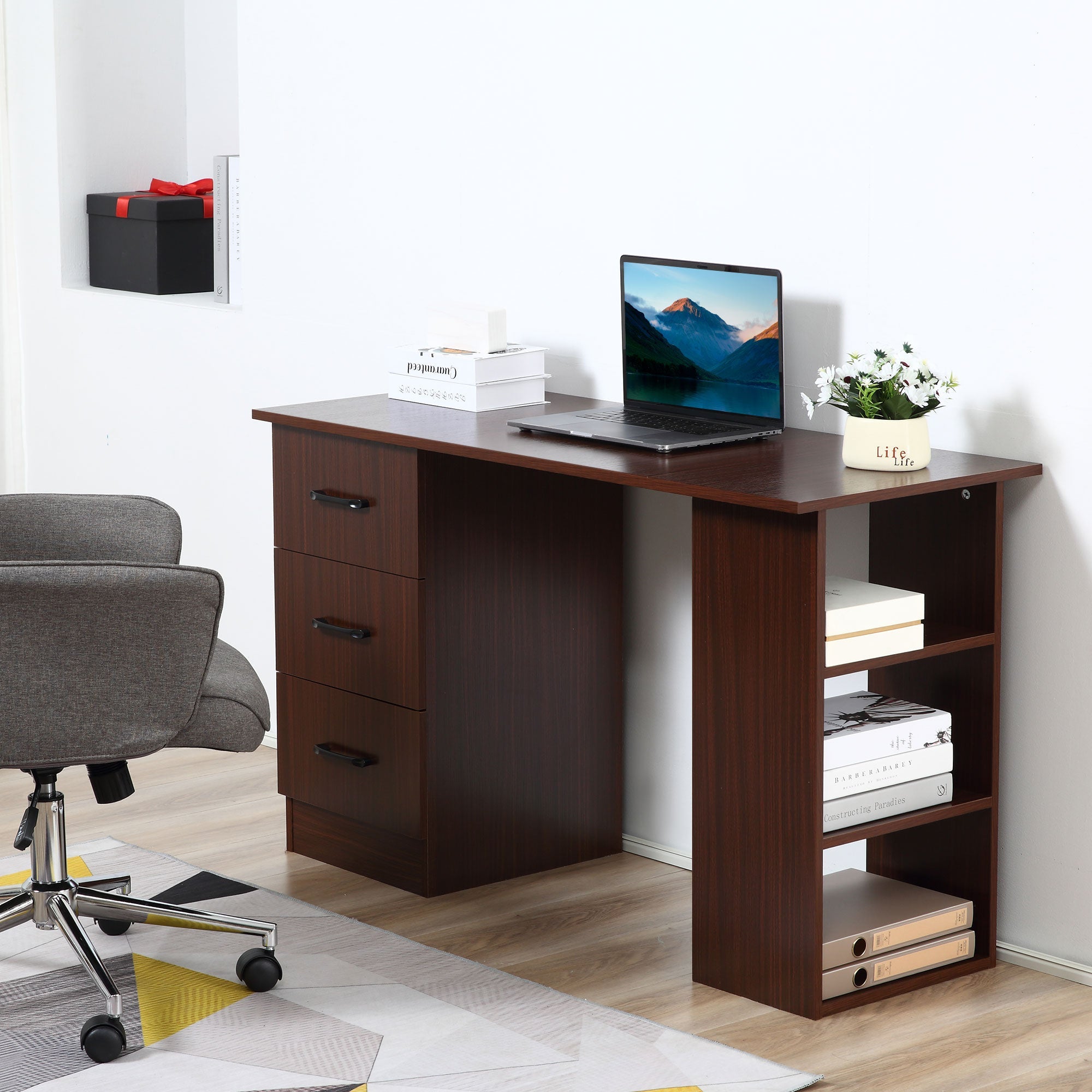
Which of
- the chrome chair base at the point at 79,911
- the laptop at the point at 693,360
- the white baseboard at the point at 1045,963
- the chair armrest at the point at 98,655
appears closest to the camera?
the chair armrest at the point at 98,655

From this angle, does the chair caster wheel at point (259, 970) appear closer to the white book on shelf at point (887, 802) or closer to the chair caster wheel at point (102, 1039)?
the chair caster wheel at point (102, 1039)

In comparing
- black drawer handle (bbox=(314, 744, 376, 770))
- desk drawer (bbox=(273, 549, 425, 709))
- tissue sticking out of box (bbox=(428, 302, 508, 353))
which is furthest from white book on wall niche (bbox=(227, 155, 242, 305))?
black drawer handle (bbox=(314, 744, 376, 770))

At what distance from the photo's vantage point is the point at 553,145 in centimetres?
323

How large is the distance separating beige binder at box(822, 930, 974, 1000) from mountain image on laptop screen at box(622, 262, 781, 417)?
2.92 ft

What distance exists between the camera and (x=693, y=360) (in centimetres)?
293

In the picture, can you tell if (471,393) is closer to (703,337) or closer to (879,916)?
(703,337)

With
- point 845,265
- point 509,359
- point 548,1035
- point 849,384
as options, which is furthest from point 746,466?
point 548,1035

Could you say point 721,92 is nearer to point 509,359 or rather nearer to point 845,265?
point 845,265

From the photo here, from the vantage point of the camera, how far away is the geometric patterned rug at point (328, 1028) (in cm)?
238

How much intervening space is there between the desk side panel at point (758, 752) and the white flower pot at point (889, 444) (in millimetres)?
197

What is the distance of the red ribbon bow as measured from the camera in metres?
4.27

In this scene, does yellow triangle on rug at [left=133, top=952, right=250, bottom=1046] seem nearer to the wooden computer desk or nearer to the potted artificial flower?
the wooden computer desk

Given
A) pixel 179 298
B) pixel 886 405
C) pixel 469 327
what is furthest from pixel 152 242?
pixel 886 405

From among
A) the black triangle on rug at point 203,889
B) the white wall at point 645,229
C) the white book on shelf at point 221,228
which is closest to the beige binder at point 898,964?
the white wall at point 645,229
